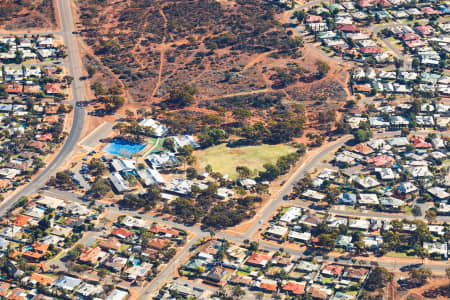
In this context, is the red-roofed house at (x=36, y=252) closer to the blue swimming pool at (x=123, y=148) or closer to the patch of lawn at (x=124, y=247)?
the patch of lawn at (x=124, y=247)

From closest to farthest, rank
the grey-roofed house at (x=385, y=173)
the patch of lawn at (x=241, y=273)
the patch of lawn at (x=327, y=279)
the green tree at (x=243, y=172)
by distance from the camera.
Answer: the patch of lawn at (x=327, y=279) → the patch of lawn at (x=241, y=273) → the grey-roofed house at (x=385, y=173) → the green tree at (x=243, y=172)

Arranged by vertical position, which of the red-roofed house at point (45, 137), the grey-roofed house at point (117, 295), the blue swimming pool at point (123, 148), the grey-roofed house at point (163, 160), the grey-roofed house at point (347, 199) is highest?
the red-roofed house at point (45, 137)

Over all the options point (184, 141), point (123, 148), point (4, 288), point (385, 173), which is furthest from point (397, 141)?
point (4, 288)

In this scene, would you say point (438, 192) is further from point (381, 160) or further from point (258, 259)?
point (258, 259)

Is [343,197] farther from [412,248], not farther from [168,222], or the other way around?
[168,222]

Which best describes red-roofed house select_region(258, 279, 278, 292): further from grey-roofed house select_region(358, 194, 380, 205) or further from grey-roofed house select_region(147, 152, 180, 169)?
grey-roofed house select_region(147, 152, 180, 169)

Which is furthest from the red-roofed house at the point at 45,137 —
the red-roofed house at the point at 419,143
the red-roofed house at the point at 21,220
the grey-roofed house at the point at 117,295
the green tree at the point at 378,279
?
the red-roofed house at the point at 419,143
